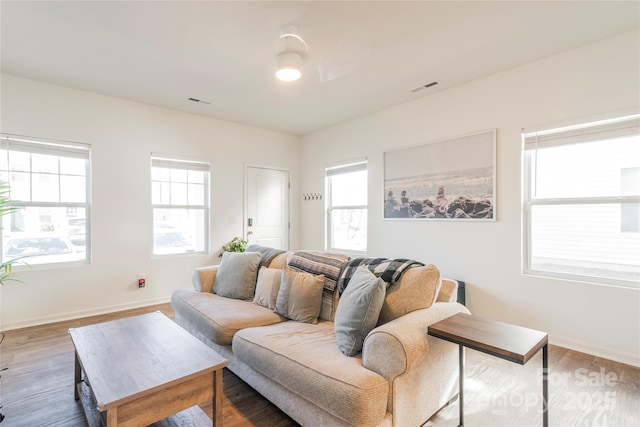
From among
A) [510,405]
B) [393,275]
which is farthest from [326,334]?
[510,405]

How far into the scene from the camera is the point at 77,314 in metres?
3.53

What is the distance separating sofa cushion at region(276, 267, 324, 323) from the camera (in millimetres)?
2201

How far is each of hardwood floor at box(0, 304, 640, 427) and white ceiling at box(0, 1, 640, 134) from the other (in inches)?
104

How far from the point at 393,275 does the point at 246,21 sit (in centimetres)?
212

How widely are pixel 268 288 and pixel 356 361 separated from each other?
3.84ft

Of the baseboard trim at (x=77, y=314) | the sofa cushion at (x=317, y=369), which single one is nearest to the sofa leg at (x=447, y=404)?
the sofa cushion at (x=317, y=369)

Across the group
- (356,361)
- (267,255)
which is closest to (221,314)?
(267,255)

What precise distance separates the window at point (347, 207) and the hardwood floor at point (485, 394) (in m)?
2.41

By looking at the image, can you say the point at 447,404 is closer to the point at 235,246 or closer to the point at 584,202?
the point at 584,202

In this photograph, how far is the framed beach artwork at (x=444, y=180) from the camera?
10.5 feet

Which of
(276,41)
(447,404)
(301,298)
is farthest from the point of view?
(276,41)

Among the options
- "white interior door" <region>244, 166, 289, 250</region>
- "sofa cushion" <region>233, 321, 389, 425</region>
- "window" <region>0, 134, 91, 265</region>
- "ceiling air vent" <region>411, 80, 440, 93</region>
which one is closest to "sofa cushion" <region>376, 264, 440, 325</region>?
"sofa cushion" <region>233, 321, 389, 425</region>

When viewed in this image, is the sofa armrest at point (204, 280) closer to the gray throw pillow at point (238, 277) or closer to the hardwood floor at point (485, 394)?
the gray throw pillow at point (238, 277)

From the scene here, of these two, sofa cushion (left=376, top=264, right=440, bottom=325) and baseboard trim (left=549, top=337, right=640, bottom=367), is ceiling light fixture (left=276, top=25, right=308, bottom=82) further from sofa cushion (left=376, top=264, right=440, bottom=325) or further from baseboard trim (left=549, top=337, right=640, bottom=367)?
baseboard trim (left=549, top=337, right=640, bottom=367)
